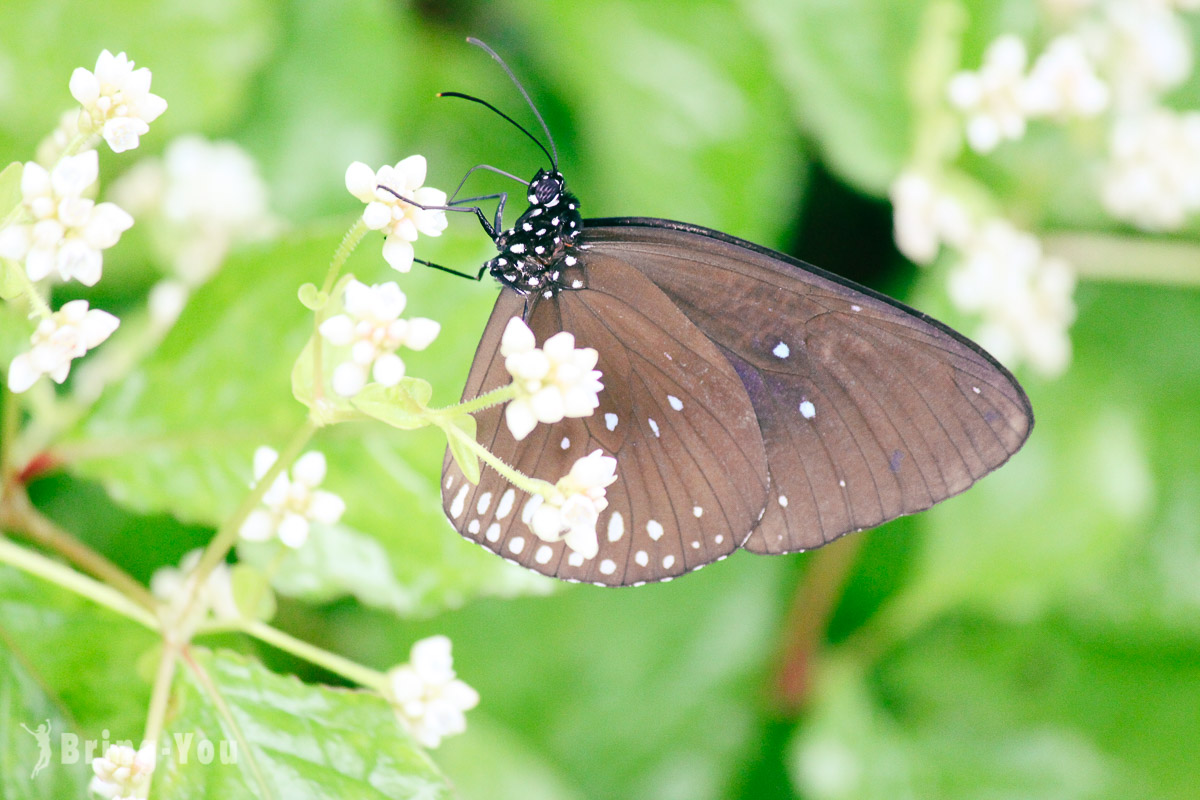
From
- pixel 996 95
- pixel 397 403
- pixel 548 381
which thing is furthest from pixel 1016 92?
pixel 397 403

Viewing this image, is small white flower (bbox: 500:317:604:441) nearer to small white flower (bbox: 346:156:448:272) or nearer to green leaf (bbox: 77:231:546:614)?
small white flower (bbox: 346:156:448:272)

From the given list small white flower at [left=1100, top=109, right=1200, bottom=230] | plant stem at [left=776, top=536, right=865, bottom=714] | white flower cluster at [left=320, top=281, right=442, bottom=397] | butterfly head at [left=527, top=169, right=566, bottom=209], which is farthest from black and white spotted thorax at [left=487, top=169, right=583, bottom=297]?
small white flower at [left=1100, top=109, right=1200, bottom=230]

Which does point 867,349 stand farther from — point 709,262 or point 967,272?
point 967,272

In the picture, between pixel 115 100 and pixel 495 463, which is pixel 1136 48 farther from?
pixel 115 100

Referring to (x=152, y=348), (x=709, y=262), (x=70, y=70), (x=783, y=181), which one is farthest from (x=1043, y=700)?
(x=70, y=70)

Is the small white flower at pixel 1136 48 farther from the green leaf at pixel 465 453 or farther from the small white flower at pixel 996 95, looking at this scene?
the green leaf at pixel 465 453

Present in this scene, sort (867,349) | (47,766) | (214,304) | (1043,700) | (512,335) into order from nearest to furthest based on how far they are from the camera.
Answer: (512,335)
(47,766)
(867,349)
(214,304)
(1043,700)

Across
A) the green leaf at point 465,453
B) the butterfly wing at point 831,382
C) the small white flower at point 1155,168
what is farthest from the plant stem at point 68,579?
the small white flower at point 1155,168
